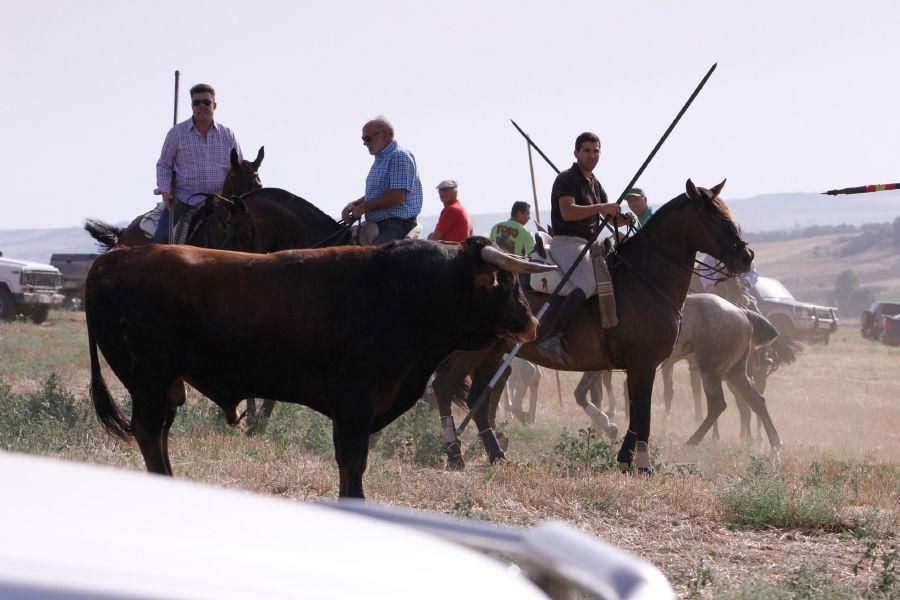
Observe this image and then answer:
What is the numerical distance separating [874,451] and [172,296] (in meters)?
9.54

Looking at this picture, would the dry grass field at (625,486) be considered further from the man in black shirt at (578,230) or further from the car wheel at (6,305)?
the car wheel at (6,305)

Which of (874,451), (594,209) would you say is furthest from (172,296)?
(874,451)

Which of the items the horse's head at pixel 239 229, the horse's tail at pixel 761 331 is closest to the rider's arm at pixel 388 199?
the horse's head at pixel 239 229

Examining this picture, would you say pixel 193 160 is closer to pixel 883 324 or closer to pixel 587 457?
pixel 587 457

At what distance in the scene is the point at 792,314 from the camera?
41.0 metres

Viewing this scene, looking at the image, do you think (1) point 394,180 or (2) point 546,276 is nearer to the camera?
(1) point 394,180

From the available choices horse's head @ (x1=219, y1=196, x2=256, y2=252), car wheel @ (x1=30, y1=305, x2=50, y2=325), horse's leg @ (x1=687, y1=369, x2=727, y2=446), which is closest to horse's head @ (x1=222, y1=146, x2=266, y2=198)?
horse's head @ (x1=219, y1=196, x2=256, y2=252)

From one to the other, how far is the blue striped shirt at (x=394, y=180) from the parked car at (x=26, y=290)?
873 inches

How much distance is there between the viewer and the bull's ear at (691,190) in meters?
11.5

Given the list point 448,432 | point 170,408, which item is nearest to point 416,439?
point 448,432

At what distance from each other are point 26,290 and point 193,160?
68.9 ft

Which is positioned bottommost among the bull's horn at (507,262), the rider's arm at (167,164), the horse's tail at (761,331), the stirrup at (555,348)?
the horse's tail at (761,331)

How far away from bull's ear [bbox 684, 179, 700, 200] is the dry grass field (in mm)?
2166

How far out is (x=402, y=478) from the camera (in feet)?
30.5
